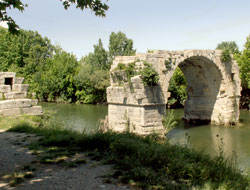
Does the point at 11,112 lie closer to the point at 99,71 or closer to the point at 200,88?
the point at 200,88

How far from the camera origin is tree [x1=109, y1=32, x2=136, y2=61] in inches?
1398

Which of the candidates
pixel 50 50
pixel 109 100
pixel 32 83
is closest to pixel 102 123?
pixel 109 100

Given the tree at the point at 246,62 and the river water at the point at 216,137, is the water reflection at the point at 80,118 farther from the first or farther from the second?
the tree at the point at 246,62

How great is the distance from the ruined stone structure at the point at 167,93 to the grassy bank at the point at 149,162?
17.9ft

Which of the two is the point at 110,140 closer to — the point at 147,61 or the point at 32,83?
the point at 147,61

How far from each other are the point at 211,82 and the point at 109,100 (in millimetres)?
6987

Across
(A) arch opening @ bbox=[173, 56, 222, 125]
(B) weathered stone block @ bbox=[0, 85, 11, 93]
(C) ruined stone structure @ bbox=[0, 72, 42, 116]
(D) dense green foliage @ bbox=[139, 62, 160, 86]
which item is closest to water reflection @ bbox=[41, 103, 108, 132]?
(C) ruined stone structure @ bbox=[0, 72, 42, 116]

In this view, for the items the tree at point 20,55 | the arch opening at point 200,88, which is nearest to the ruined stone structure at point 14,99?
the arch opening at point 200,88

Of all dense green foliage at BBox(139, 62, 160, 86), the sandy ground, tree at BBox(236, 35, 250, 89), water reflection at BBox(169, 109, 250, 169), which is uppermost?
tree at BBox(236, 35, 250, 89)

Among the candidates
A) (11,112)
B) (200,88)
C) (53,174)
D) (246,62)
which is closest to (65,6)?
(53,174)

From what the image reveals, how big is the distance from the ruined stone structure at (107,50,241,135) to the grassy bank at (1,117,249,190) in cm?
546

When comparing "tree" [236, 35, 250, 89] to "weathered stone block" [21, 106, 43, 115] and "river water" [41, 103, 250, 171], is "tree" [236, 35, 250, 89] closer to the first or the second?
"river water" [41, 103, 250, 171]

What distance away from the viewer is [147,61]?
1151 cm

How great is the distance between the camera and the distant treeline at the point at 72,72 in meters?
27.3
